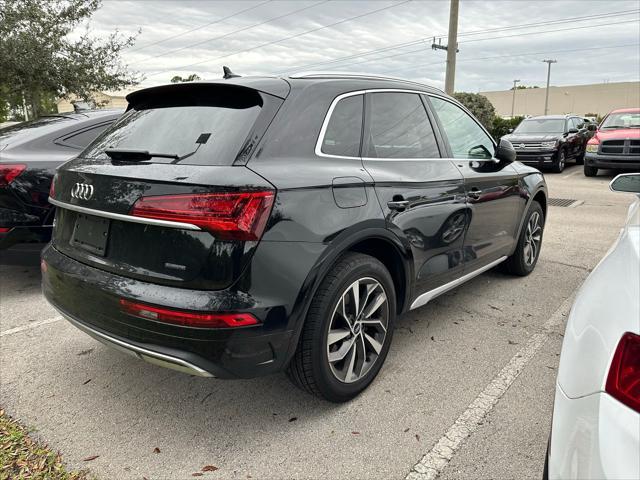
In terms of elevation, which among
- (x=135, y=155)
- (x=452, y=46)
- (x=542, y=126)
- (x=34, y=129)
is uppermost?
(x=452, y=46)

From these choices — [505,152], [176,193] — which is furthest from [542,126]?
[176,193]

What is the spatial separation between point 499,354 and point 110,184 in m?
2.63

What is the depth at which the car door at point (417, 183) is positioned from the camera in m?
2.82

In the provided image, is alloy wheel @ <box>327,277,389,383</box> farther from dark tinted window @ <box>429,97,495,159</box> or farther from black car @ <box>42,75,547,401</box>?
dark tinted window @ <box>429,97,495,159</box>

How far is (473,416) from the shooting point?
2605 mm

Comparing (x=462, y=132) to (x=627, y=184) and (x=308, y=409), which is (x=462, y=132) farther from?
(x=308, y=409)

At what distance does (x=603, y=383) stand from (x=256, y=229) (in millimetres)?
1372

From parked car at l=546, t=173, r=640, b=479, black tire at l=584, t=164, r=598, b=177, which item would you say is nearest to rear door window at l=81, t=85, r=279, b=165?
parked car at l=546, t=173, r=640, b=479

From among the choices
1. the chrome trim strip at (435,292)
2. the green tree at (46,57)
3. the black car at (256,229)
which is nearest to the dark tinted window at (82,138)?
the black car at (256,229)

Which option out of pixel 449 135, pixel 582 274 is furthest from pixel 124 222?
pixel 582 274

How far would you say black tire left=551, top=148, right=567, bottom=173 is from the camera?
14.0 m

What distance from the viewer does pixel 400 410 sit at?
2.66 meters

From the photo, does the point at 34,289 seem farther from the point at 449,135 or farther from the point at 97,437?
the point at 449,135

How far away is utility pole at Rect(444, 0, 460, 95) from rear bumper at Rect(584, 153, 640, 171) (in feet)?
21.7
